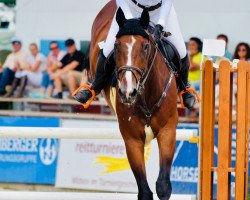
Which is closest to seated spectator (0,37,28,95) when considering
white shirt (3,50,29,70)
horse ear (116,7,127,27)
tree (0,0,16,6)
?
white shirt (3,50,29,70)

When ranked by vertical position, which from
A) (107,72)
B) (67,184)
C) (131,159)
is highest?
(107,72)

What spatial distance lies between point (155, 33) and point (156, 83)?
0.41m

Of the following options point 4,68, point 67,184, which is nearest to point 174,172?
point 67,184

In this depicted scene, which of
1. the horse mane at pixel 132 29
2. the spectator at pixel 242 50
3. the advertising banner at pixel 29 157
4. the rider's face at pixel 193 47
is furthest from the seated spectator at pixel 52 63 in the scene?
the horse mane at pixel 132 29

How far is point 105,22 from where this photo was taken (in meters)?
8.81

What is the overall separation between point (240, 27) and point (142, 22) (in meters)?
5.98

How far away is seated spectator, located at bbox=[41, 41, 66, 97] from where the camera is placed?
44.4 ft

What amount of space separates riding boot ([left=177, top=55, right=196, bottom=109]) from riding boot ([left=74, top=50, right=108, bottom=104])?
0.64m

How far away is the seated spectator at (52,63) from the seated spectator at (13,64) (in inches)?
16.3

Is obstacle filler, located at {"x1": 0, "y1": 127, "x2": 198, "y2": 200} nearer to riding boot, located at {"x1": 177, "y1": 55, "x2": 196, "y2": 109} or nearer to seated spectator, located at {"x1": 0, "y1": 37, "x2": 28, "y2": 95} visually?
riding boot, located at {"x1": 177, "y1": 55, "x2": 196, "y2": 109}

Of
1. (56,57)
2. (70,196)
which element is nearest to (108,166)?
(56,57)

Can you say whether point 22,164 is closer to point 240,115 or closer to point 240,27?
point 240,27

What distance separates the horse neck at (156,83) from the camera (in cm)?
707

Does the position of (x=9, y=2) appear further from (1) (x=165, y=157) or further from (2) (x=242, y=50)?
(1) (x=165, y=157)
